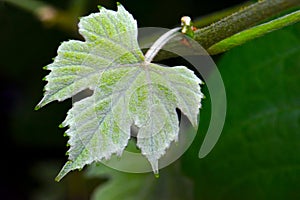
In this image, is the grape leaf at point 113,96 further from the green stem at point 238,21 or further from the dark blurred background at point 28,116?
the dark blurred background at point 28,116

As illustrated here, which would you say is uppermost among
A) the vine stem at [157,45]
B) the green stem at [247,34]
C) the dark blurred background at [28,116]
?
the vine stem at [157,45]

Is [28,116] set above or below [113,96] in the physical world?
below

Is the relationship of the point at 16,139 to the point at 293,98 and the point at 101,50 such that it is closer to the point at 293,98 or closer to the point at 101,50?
the point at 293,98

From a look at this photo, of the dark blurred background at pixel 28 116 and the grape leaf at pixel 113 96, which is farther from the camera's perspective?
the dark blurred background at pixel 28 116

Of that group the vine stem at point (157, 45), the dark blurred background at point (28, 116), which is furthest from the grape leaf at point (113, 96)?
the dark blurred background at point (28, 116)

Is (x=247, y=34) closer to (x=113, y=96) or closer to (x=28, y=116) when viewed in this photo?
(x=113, y=96)

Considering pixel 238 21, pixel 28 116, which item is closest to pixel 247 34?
pixel 238 21
